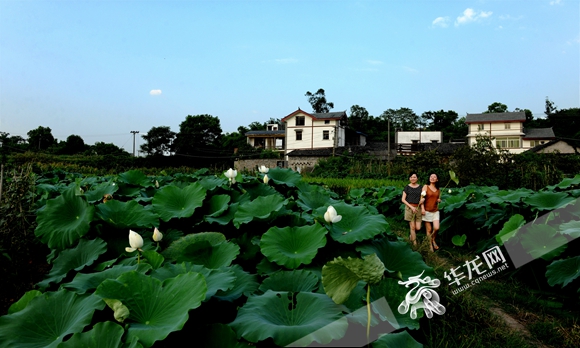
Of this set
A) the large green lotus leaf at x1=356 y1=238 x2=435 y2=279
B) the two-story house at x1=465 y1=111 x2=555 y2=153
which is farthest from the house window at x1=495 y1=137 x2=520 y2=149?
the large green lotus leaf at x1=356 y1=238 x2=435 y2=279

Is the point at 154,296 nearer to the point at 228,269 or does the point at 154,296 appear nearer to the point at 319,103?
the point at 228,269

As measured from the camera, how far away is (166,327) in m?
1.30

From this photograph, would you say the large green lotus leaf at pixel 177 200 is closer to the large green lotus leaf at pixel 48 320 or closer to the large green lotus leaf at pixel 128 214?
the large green lotus leaf at pixel 128 214

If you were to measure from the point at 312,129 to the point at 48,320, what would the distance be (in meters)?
38.9

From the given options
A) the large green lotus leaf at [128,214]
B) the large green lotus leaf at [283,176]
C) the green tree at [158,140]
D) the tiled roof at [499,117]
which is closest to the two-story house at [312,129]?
the green tree at [158,140]

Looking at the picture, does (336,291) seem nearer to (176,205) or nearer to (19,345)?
(19,345)

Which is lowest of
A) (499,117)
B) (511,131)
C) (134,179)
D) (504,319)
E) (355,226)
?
(504,319)

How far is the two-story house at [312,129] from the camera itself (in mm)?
39281

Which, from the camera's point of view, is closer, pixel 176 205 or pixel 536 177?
pixel 176 205

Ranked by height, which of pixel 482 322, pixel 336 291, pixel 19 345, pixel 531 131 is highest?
pixel 531 131

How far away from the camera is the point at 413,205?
20.6ft

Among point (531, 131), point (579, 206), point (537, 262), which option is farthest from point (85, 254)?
point (531, 131)

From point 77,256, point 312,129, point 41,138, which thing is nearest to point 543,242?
point 77,256

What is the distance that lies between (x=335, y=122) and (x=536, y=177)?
92.5 feet
